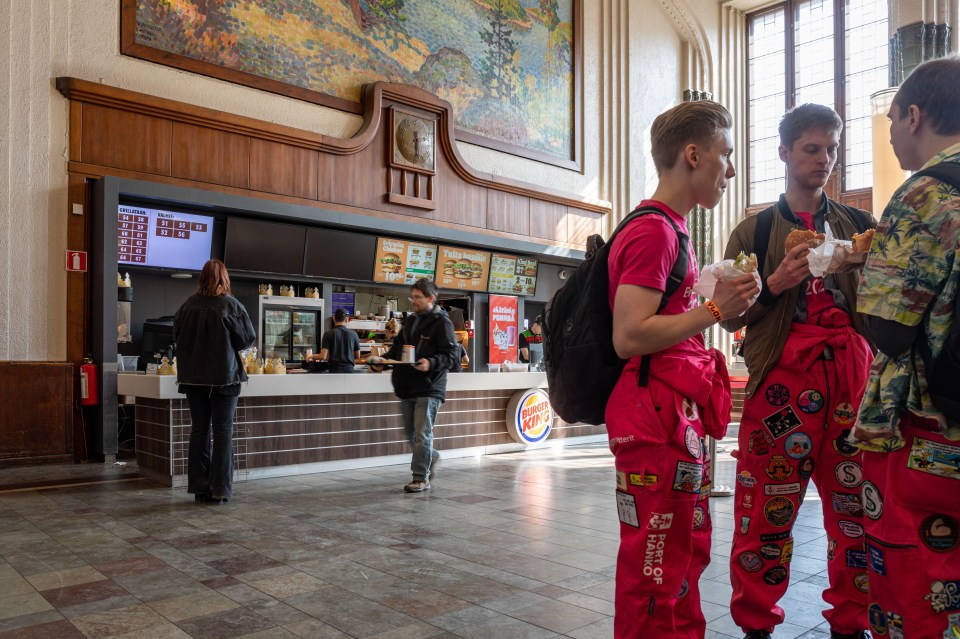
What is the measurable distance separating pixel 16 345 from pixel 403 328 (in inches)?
166

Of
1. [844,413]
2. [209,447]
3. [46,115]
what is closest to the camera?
[844,413]

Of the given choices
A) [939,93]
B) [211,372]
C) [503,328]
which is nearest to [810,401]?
[939,93]

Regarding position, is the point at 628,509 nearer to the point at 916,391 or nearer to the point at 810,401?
the point at 916,391

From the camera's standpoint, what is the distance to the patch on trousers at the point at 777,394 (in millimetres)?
2314

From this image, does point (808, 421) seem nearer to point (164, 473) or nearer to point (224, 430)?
point (224, 430)

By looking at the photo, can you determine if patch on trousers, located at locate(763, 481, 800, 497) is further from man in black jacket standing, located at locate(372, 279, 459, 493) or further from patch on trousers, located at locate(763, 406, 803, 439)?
man in black jacket standing, located at locate(372, 279, 459, 493)

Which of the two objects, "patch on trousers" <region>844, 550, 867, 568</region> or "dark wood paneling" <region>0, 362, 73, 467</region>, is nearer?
"patch on trousers" <region>844, 550, 867, 568</region>

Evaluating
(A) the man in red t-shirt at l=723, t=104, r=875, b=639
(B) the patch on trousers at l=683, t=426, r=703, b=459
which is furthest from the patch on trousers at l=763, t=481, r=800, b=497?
(B) the patch on trousers at l=683, t=426, r=703, b=459

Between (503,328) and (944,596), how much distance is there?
33.3 feet

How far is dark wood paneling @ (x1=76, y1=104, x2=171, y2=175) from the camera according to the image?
760cm

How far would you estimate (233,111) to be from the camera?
8.62m

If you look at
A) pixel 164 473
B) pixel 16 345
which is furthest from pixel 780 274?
pixel 16 345

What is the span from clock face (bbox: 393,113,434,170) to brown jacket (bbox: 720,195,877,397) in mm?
7944

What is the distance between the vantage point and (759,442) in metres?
2.35
